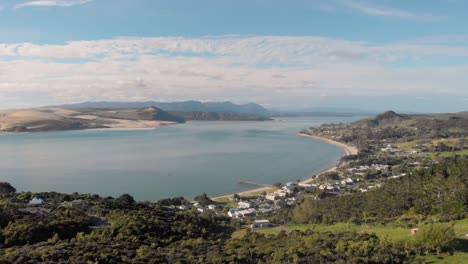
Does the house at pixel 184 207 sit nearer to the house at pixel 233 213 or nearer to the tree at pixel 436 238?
the house at pixel 233 213

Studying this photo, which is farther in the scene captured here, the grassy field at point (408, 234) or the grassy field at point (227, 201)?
the grassy field at point (227, 201)

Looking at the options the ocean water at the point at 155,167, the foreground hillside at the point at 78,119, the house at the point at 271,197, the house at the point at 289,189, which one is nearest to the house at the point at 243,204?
the house at the point at 271,197

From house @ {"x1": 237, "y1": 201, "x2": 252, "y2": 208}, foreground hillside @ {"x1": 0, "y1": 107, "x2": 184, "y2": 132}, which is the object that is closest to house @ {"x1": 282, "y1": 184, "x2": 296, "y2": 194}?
house @ {"x1": 237, "y1": 201, "x2": 252, "y2": 208}

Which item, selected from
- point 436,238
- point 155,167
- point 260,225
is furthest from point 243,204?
point 155,167

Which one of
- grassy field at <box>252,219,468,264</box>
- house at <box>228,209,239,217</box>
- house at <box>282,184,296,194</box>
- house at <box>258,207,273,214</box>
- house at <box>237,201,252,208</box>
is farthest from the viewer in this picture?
house at <box>282,184,296,194</box>

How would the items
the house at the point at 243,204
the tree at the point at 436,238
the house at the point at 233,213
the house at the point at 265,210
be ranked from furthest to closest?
the house at the point at 243,204, the house at the point at 265,210, the house at the point at 233,213, the tree at the point at 436,238

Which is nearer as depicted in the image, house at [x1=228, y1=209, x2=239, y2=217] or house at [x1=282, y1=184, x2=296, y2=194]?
house at [x1=228, y1=209, x2=239, y2=217]

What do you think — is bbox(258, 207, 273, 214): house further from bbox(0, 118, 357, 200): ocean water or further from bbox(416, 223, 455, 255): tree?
bbox(416, 223, 455, 255): tree

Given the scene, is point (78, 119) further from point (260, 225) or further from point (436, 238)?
point (436, 238)
